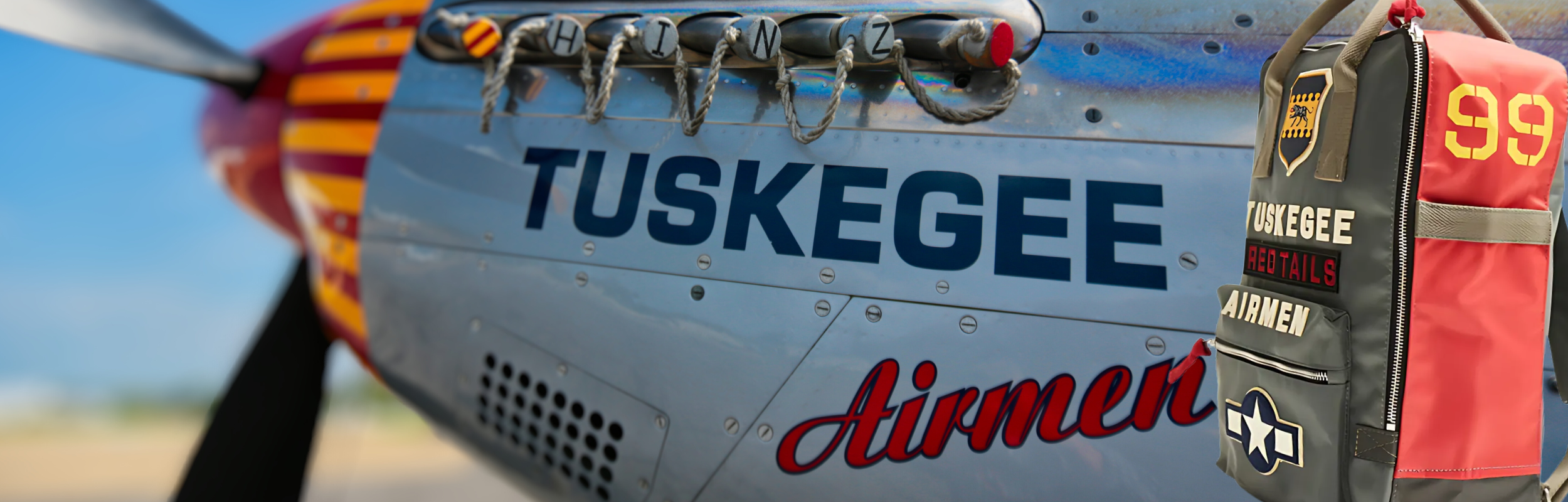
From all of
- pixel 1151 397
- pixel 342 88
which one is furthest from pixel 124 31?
pixel 1151 397

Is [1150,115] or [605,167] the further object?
[605,167]

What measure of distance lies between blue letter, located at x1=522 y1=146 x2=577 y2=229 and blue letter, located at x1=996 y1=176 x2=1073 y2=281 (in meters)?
0.84

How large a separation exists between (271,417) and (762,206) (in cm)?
154

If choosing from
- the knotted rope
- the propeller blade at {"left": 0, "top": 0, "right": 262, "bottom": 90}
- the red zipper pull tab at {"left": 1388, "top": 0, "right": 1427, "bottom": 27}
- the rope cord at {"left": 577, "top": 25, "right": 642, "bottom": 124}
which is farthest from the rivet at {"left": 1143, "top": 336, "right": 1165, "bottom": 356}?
the propeller blade at {"left": 0, "top": 0, "right": 262, "bottom": 90}

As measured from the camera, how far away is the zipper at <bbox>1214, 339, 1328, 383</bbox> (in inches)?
39.2

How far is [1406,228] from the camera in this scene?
3.07 ft

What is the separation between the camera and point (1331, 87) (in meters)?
1.00

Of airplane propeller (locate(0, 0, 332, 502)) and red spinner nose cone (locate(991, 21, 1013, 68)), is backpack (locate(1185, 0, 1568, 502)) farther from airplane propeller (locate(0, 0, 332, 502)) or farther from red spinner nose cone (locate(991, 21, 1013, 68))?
airplane propeller (locate(0, 0, 332, 502))

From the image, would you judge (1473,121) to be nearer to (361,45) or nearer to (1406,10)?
(1406,10)

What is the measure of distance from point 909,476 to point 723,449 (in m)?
0.34

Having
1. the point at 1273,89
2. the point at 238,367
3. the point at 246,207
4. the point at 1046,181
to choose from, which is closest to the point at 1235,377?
the point at 1273,89

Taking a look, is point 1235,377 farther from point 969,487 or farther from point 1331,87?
point 969,487

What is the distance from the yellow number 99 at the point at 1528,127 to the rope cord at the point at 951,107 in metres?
0.73

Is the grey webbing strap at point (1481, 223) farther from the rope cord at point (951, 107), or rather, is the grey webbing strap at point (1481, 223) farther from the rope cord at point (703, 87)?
the rope cord at point (703, 87)
